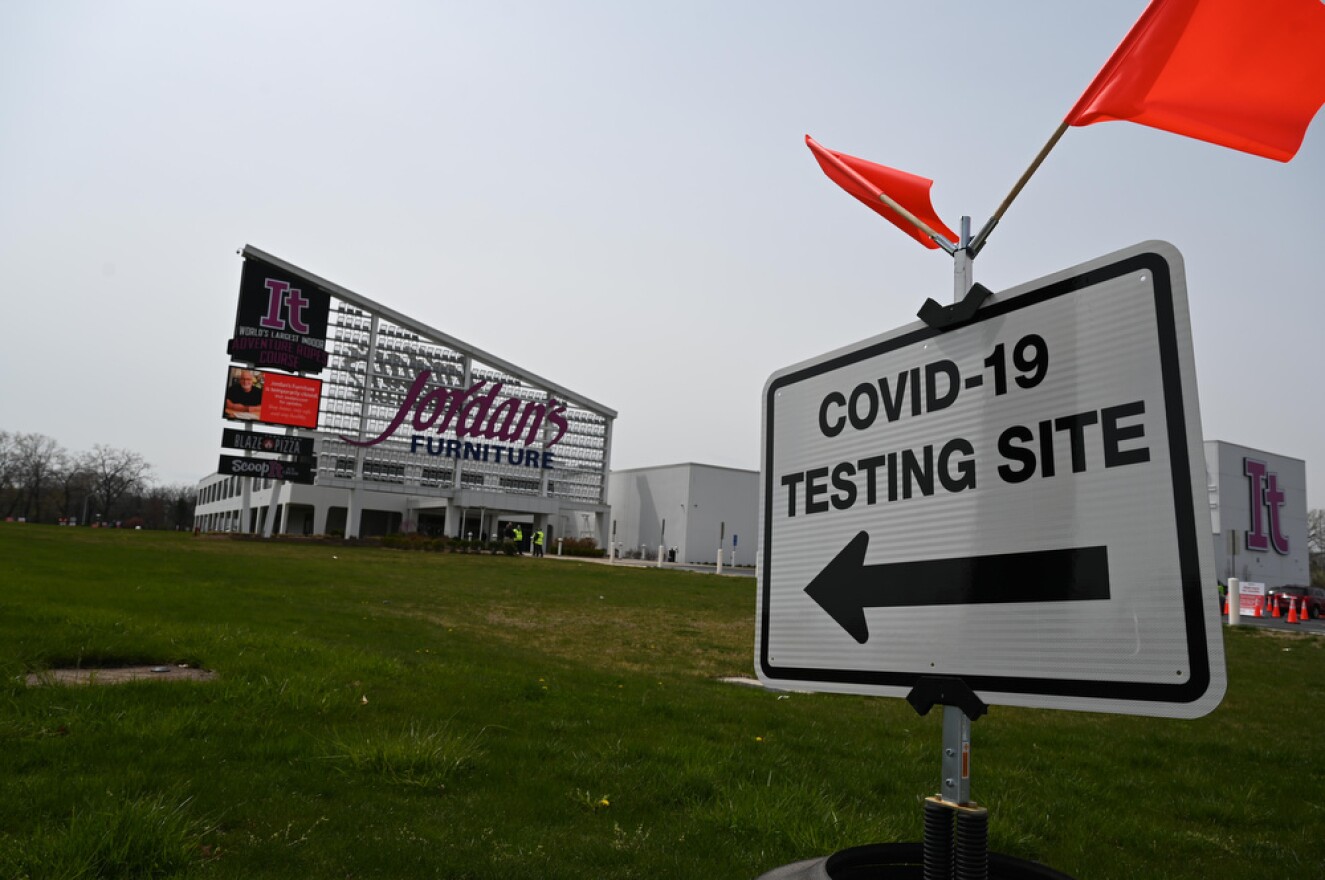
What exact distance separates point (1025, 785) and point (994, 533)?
4.14 metres

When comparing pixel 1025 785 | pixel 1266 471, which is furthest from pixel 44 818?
pixel 1266 471

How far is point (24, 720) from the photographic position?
4.38 metres

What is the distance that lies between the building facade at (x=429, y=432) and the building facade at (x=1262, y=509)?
4322cm

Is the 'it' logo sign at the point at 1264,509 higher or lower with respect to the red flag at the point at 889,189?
higher

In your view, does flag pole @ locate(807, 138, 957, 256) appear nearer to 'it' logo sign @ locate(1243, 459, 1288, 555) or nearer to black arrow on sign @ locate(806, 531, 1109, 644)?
black arrow on sign @ locate(806, 531, 1109, 644)

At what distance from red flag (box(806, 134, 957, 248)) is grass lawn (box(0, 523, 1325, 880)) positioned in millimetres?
2465

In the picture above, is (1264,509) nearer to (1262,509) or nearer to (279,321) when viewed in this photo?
(1262,509)

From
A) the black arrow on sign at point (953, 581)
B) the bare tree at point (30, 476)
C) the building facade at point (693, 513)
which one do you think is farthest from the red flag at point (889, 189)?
the bare tree at point (30, 476)

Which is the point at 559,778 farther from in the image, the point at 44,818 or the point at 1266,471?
the point at 1266,471

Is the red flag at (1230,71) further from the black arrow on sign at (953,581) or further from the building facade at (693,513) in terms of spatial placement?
the building facade at (693,513)

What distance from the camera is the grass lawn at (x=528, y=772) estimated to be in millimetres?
3287

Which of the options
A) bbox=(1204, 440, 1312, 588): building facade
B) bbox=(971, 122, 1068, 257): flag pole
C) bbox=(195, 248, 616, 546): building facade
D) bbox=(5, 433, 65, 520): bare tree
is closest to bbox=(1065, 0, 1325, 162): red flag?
bbox=(971, 122, 1068, 257): flag pole

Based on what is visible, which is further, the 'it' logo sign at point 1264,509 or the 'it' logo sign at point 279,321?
the 'it' logo sign at point 1264,509

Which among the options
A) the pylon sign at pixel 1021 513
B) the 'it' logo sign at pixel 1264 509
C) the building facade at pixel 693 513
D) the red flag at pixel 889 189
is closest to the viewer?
the pylon sign at pixel 1021 513
